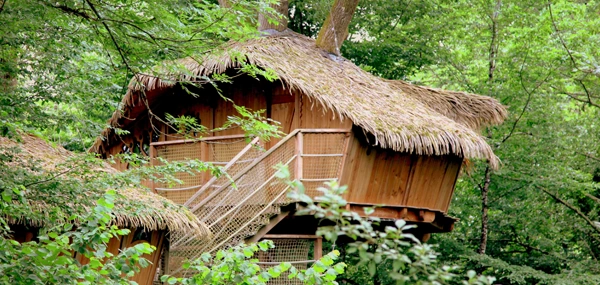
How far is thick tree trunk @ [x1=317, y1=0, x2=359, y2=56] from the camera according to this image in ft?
48.3

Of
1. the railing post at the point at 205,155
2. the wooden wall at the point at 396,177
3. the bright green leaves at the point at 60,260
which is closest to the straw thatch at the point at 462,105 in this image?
the wooden wall at the point at 396,177

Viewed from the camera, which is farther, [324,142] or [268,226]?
[324,142]

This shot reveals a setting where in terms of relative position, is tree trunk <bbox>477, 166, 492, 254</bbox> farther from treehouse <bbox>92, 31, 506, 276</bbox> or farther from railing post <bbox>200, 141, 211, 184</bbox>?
railing post <bbox>200, 141, 211, 184</bbox>

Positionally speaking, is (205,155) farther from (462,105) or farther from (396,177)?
(462,105)

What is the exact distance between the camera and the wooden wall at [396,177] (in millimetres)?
12242

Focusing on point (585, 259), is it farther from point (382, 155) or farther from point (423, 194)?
point (382, 155)

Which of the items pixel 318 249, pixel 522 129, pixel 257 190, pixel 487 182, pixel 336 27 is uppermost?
pixel 336 27

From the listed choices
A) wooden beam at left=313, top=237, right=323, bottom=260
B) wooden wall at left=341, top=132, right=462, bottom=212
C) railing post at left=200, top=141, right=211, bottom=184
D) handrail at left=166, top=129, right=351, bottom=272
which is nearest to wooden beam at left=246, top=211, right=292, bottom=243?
handrail at left=166, top=129, right=351, bottom=272

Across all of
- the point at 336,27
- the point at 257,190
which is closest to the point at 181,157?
the point at 257,190

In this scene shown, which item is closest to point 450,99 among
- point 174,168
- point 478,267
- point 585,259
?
point 478,267

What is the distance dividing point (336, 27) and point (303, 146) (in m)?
3.45

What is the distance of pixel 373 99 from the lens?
1316 cm

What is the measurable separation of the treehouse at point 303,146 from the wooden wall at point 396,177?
2 centimetres

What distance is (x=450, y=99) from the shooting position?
15086mm
